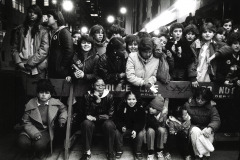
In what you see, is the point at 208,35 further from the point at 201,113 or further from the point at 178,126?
the point at 178,126

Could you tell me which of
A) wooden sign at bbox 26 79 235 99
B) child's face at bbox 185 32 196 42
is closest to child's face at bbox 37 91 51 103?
wooden sign at bbox 26 79 235 99

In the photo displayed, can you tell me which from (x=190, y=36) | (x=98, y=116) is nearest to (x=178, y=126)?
(x=98, y=116)

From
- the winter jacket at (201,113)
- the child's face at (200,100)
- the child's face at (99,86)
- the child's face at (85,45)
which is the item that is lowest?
the winter jacket at (201,113)

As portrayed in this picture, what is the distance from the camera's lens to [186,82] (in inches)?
201

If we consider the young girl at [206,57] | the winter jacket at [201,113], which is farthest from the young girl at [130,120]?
the young girl at [206,57]

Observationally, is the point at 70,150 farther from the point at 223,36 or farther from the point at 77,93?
the point at 223,36

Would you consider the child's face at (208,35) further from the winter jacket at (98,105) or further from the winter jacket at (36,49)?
the winter jacket at (36,49)

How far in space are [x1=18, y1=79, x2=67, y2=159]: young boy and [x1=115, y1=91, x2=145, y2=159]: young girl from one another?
106 cm

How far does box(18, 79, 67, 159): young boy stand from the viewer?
173 inches

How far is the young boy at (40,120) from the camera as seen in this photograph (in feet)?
14.4

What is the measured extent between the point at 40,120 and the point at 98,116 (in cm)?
105

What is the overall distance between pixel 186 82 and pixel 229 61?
1012mm

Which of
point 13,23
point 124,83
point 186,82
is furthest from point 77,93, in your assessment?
point 13,23

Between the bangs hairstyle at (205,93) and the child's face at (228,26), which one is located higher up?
the child's face at (228,26)
